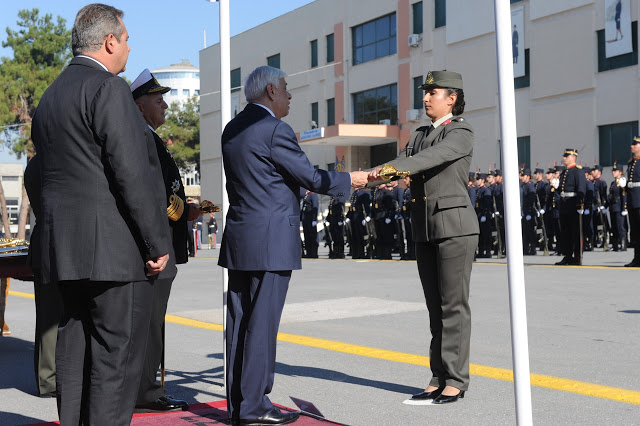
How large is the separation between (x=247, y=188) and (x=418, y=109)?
3451 cm

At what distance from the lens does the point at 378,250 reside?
23078 millimetres

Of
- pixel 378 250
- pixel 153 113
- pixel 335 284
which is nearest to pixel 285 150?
pixel 153 113

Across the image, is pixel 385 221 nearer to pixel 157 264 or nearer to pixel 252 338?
pixel 252 338

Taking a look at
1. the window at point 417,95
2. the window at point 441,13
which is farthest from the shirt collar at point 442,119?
the window at point 417,95

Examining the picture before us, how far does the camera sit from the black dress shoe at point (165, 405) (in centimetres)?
539

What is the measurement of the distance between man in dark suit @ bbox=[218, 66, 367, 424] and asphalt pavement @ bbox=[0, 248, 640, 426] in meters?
0.53

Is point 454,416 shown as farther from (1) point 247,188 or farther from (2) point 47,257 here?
(2) point 47,257

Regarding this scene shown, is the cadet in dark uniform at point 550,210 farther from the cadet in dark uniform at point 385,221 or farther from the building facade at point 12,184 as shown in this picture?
the building facade at point 12,184

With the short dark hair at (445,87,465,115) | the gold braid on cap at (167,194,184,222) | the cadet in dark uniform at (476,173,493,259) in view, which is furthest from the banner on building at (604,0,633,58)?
the gold braid on cap at (167,194,184,222)

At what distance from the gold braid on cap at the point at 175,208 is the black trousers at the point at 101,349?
1.32 meters

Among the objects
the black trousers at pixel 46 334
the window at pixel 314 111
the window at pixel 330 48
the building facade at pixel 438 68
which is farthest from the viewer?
the window at pixel 314 111

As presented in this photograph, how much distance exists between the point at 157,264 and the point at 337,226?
20841mm

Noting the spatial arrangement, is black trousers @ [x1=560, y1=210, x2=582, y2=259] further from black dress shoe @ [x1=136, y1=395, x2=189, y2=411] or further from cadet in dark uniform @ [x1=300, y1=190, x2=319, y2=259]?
black dress shoe @ [x1=136, y1=395, x2=189, y2=411]

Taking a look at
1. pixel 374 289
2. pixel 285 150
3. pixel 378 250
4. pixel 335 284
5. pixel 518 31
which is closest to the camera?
pixel 285 150
